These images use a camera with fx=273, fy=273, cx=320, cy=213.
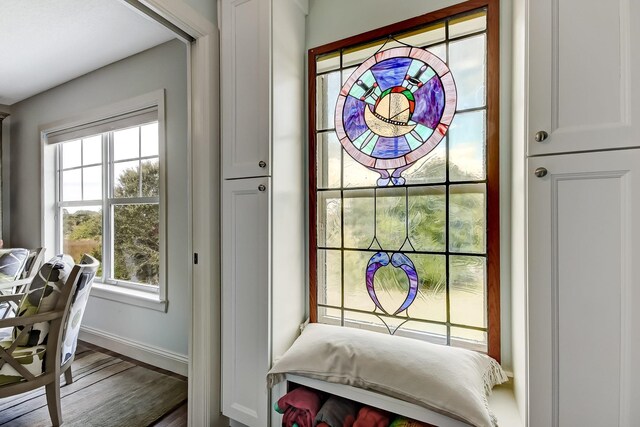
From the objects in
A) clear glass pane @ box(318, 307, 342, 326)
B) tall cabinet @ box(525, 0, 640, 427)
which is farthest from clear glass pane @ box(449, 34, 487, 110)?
clear glass pane @ box(318, 307, 342, 326)

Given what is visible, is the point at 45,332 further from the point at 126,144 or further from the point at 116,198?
the point at 126,144

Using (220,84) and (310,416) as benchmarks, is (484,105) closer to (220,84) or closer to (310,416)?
(220,84)

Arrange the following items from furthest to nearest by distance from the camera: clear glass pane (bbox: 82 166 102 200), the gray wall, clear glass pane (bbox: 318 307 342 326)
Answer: clear glass pane (bbox: 82 166 102 200) → the gray wall → clear glass pane (bbox: 318 307 342 326)

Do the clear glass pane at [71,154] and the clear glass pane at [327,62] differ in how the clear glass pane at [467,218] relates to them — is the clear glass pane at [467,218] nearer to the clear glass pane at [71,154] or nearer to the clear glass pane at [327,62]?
the clear glass pane at [327,62]

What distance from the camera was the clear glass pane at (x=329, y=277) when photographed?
4.89 feet

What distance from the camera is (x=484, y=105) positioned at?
1.18 meters

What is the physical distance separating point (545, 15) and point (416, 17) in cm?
61

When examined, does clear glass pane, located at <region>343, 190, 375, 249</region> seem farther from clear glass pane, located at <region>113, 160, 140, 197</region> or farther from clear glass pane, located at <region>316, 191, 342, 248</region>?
clear glass pane, located at <region>113, 160, 140, 197</region>

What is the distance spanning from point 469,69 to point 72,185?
362 centimetres

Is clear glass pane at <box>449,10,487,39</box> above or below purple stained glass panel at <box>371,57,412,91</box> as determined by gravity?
above

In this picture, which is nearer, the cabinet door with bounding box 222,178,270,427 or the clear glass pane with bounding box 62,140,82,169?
the cabinet door with bounding box 222,178,270,427

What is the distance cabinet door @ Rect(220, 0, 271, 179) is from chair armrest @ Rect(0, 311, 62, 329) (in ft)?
3.87

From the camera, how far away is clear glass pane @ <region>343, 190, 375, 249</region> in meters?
1.42

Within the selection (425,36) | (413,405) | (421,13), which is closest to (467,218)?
(413,405)
